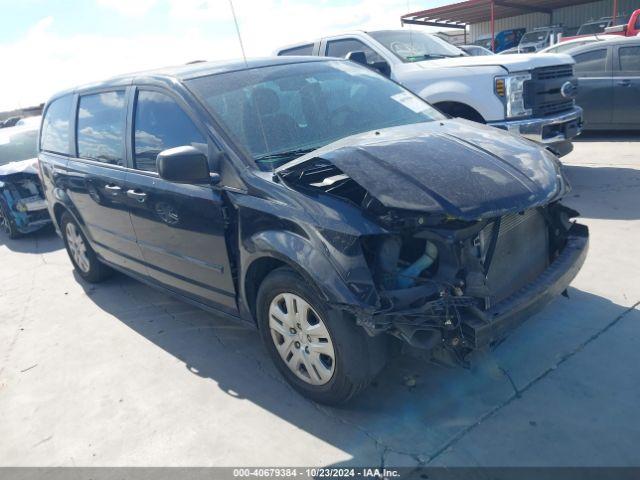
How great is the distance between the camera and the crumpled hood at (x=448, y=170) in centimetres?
250

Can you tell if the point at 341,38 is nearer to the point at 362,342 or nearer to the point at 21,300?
the point at 21,300

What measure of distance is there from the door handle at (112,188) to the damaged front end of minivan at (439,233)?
1.74 m

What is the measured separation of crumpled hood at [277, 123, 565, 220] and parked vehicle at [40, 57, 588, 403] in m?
0.01

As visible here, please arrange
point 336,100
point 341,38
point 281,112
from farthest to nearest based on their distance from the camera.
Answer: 1. point 341,38
2. point 336,100
3. point 281,112

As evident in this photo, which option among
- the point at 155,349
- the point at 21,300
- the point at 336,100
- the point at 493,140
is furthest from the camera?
the point at 21,300

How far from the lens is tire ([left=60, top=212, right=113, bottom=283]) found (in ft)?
17.5

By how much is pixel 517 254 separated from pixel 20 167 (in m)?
7.74

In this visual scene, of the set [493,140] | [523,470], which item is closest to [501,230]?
[493,140]

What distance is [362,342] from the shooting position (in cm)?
267

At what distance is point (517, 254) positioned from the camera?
2984 mm

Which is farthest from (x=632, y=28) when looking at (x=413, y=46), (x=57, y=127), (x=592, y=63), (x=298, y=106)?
(x=57, y=127)

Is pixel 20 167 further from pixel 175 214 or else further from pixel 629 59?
pixel 629 59

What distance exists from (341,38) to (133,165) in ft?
14.3

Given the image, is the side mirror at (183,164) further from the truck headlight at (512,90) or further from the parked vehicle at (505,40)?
the parked vehicle at (505,40)
